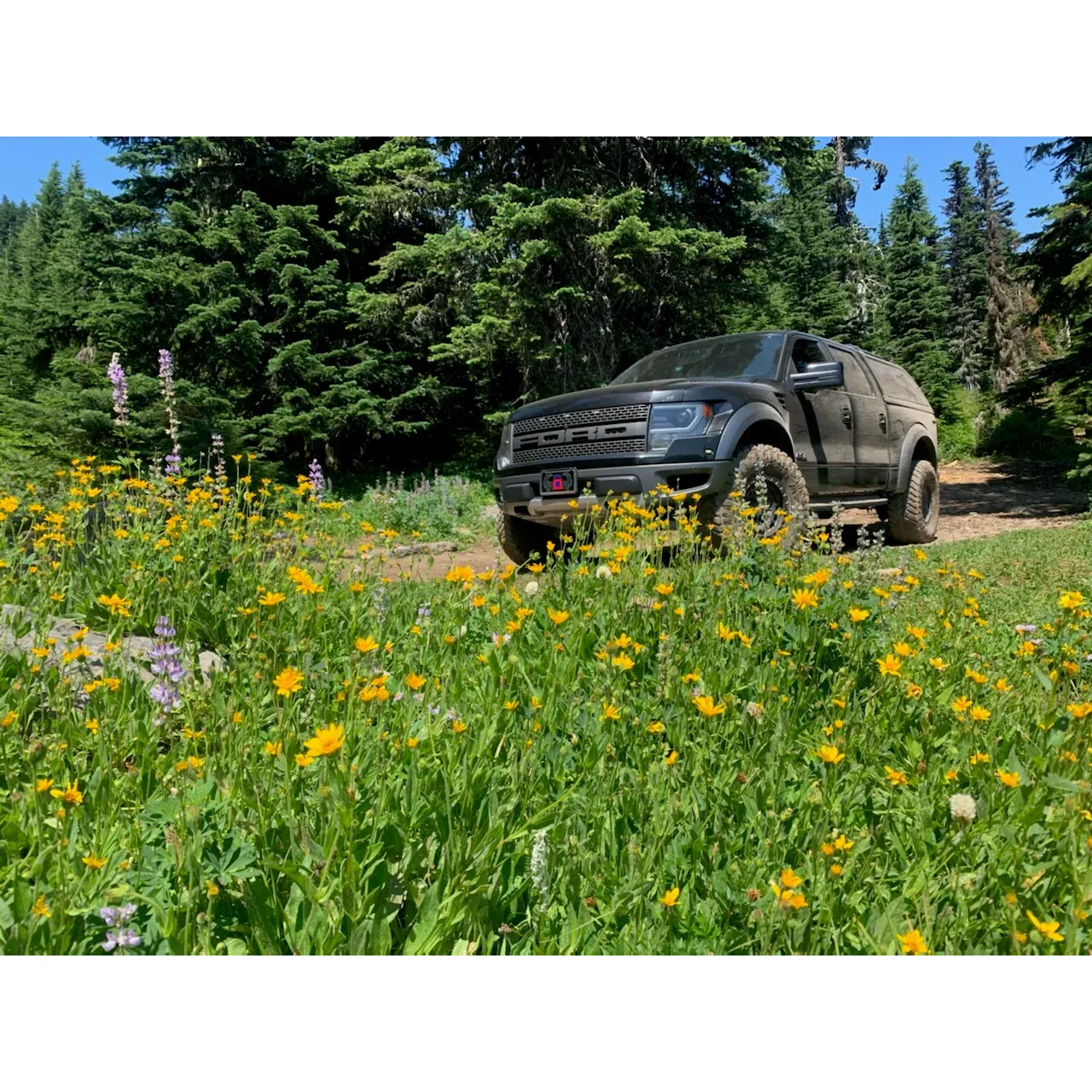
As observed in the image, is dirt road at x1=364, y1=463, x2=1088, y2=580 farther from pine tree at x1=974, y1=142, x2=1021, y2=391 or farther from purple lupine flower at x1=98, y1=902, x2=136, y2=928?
pine tree at x1=974, y1=142, x2=1021, y2=391

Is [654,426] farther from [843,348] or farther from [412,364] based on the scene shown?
[412,364]

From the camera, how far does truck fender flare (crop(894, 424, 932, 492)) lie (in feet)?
27.2

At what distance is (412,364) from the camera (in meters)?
17.2

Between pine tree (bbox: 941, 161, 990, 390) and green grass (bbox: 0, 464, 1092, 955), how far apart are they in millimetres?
39087

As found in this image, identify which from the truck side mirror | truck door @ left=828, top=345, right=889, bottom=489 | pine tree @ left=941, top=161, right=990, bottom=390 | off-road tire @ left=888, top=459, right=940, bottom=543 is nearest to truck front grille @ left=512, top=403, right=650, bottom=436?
the truck side mirror

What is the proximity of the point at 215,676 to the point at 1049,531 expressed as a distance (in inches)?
339

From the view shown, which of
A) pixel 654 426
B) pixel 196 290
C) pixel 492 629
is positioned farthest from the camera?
pixel 196 290

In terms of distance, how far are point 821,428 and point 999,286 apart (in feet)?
127

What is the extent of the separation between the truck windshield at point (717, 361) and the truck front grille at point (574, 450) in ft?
3.07

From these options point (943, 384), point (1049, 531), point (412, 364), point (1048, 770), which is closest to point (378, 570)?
point (1048, 770)

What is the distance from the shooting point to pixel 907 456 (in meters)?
8.46

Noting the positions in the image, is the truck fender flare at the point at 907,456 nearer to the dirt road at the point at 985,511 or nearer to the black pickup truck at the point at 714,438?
the black pickup truck at the point at 714,438

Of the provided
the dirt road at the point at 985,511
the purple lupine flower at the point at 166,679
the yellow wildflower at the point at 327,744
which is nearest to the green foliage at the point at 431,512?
the dirt road at the point at 985,511

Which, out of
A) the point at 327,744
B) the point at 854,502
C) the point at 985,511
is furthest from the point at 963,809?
the point at 985,511
